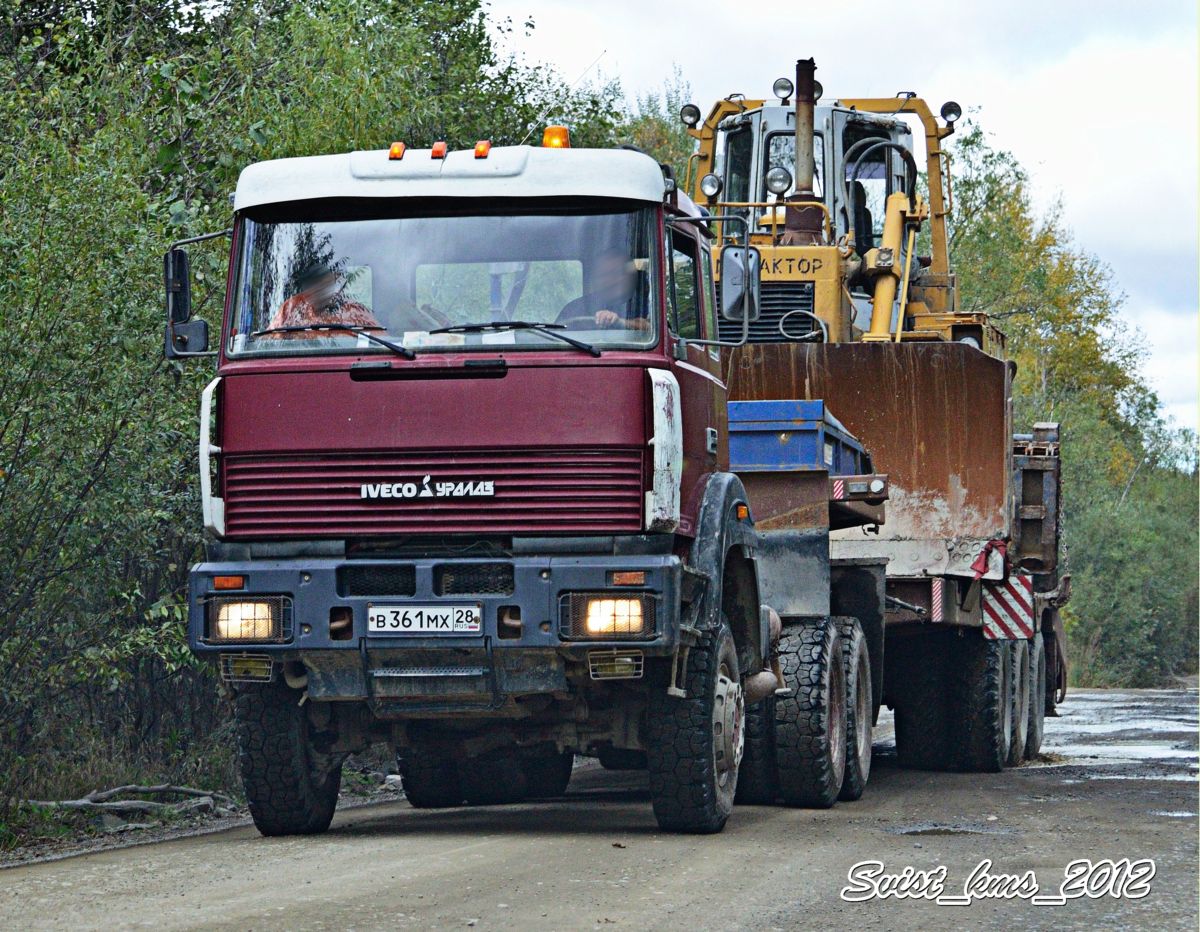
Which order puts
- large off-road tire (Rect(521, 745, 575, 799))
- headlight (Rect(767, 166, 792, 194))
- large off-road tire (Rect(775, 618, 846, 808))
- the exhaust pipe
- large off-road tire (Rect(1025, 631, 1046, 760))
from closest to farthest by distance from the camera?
large off-road tire (Rect(775, 618, 846, 808)) → large off-road tire (Rect(521, 745, 575, 799)) → headlight (Rect(767, 166, 792, 194)) → the exhaust pipe → large off-road tire (Rect(1025, 631, 1046, 760))

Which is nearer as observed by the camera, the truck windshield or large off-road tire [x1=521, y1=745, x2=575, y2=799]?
the truck windshield

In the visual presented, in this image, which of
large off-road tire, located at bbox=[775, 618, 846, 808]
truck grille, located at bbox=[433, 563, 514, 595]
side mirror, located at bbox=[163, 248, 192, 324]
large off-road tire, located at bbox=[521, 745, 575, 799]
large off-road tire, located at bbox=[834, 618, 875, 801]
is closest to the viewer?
truck grille, located at bbox=[433, 563, 514, 595]

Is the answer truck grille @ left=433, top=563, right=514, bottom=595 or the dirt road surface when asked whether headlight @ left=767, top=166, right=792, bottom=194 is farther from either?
truck grille @ left=433, top=563, right=514, bottom=595

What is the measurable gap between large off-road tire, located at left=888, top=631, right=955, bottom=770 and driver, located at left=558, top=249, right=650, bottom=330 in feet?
22.9

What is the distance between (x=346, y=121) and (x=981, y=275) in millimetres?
32228

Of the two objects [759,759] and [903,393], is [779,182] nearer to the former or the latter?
[903,393]

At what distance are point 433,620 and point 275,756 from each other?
1.40 metres

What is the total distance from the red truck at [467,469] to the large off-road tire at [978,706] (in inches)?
222

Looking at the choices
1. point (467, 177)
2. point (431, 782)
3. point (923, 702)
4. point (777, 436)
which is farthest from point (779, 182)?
point (467, 177)

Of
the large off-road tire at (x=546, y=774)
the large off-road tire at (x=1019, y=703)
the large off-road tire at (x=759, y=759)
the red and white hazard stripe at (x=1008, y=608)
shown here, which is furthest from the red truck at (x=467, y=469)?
the large off-road tire at (x=1019, y=703)

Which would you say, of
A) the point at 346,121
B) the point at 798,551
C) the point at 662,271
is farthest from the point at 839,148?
the point at 662,271

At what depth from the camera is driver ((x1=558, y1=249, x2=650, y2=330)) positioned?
9.09m

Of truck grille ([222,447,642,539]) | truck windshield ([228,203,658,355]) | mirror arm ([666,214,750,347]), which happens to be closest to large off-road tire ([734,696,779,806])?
mirror arm ([666,214,750,347])

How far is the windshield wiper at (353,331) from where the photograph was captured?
896cm
